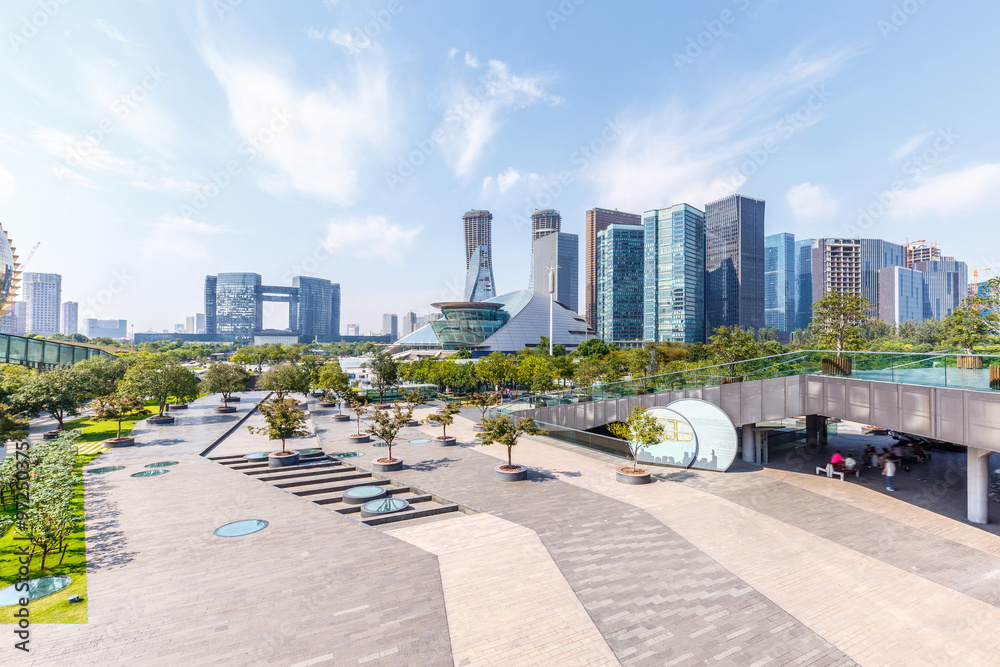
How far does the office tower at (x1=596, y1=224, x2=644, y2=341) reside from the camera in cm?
13375

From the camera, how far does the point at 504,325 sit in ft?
347

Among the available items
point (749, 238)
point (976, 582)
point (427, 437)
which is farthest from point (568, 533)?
point (749, 238)

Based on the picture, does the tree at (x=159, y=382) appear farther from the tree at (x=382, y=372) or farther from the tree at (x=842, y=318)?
the tree at (x=842, y=318)

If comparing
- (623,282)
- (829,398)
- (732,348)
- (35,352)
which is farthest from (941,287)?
(35,352)

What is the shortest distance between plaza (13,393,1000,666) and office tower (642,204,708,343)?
113387 mm

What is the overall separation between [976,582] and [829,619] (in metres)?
4.00

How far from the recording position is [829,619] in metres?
7.61

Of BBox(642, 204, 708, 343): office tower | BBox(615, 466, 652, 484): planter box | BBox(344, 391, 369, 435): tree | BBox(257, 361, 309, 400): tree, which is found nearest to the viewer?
BBox(615, 466, 652, 484): planter box

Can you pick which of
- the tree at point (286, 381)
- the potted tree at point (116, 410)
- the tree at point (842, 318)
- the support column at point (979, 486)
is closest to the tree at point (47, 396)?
the potted tree at point (116, 410)

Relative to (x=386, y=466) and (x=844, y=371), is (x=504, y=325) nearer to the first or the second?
(x=386, y=466)

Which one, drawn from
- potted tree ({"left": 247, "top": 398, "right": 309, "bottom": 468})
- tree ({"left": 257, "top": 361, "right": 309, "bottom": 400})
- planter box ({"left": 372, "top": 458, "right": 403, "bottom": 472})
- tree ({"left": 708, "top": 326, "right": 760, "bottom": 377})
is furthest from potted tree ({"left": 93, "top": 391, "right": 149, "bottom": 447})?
tree ({"left": 708, "top": 326, "right": 760, "bottom": 377})

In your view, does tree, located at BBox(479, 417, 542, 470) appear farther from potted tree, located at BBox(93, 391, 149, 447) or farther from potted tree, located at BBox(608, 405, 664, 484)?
potted tree, located at BBox(93, 391, 149, 447)

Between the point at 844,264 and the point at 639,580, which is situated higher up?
the point at 844,264

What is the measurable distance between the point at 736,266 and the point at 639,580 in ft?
628
